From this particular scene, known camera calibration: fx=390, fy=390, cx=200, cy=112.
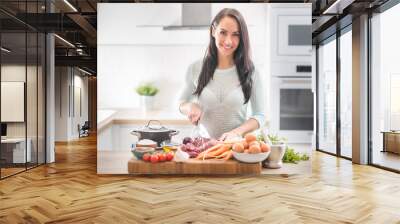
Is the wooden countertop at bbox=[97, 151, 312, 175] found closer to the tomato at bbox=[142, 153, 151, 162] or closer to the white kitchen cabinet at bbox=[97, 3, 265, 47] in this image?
the tomato at bbox=[142, 153, 151, 162]

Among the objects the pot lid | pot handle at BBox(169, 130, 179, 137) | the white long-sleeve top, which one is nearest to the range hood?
the white long-sleeve top

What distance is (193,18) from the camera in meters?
5.67

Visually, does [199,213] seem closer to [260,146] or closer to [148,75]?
[260,146]

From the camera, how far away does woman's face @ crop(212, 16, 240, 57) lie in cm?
565

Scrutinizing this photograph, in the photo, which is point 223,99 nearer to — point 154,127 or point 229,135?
point 229,135

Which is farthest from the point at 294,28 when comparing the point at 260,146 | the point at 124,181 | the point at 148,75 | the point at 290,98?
the point at 124,181

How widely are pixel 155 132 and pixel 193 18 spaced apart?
174cm

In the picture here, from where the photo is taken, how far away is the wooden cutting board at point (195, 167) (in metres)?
5.57

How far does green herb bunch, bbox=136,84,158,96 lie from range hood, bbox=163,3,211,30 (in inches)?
34.5

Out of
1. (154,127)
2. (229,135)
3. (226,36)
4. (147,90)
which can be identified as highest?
(226,36)

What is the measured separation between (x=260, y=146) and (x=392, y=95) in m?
2.40

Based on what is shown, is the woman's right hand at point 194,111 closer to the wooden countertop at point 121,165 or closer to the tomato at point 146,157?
the tomato at point 146,157

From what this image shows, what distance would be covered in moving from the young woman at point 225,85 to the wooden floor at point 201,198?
798 millimetres

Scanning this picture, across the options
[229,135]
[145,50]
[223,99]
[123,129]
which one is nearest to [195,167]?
[229,135]
